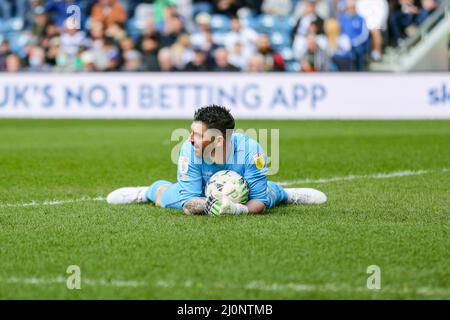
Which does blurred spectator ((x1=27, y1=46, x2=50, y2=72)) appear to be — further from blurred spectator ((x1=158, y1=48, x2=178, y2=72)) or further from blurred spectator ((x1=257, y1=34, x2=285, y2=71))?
blurred spectator ((x1=257, y1=34, x2=285, y2=71))

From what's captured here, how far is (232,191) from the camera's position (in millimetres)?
8430

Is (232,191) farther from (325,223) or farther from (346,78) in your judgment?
(346,78)

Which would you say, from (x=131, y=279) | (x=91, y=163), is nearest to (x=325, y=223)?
(x=131, y=279)

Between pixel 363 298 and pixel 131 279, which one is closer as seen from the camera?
pixel 363 298

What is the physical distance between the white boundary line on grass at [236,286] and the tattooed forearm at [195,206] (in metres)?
2.48

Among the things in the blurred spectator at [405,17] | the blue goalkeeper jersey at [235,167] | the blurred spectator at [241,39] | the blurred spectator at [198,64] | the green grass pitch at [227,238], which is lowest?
the green grass pitch at [227,238]

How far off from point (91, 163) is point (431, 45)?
13.2m

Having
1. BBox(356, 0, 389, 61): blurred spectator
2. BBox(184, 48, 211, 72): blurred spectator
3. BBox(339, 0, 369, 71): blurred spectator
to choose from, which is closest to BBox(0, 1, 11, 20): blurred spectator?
BBox(184, 48, 211, 72): blurred spectator

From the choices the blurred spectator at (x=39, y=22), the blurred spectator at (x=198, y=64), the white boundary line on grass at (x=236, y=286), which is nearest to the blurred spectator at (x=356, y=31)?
the blurred spectator at (x=198, y=64)

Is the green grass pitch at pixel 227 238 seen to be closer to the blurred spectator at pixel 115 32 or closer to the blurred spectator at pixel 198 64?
the blurred spectator at pixel 198 64

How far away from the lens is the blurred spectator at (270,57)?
2411cm

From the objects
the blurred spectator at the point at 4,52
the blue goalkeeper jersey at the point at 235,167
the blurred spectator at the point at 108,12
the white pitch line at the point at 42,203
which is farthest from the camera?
the blurred spectator at the point at 108,12

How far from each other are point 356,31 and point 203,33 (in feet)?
12.5

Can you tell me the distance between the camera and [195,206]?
335 inches
